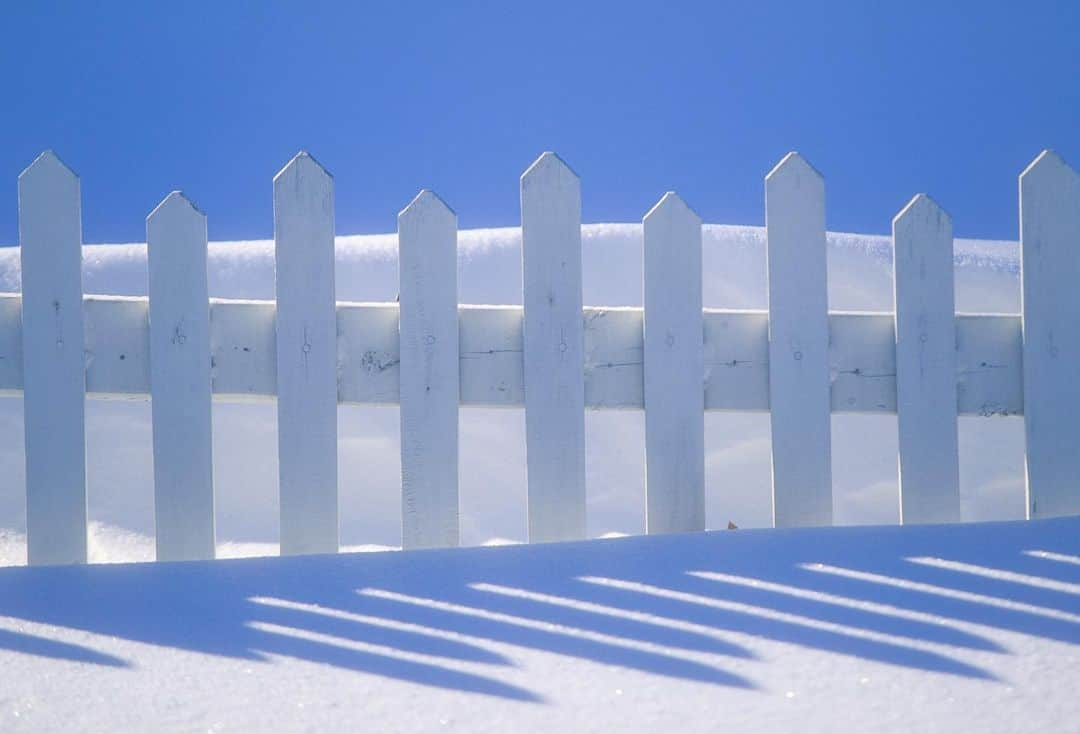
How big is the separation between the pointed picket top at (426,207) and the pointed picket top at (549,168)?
0.23 meters

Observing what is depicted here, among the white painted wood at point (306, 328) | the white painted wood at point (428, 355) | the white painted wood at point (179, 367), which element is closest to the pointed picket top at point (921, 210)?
the white painted wood at point (428, 355)

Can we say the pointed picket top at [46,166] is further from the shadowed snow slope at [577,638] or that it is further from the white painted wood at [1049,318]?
the white painted wood at [1049,318]

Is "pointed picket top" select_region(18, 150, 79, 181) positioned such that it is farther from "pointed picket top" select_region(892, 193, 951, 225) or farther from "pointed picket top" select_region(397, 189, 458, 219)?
"pointed picket top" select_region(892, 193, 951, 225)

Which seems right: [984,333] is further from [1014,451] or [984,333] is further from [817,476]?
[1014,451]

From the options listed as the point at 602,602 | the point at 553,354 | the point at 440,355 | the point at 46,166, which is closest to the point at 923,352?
the point at 553,354

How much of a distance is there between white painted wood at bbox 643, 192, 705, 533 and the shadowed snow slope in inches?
13.1

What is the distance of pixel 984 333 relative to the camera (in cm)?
322

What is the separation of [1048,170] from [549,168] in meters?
1.48

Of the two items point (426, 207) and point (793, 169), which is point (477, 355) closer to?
point (426, 207)

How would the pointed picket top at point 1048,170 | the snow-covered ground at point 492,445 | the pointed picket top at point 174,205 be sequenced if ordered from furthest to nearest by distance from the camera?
1. the snow-covered ground at point 492,445
2. the pointed picket top at point 1048,170
3. the pointed picket top at point 174,205

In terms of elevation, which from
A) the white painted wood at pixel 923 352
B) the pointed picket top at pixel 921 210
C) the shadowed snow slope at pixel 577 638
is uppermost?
the pointed picket top at pixel 921 210

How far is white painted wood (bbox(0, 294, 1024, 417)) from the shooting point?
9.91ft

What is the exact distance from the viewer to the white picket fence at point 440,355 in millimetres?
3004

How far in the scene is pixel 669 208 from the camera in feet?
9.98
